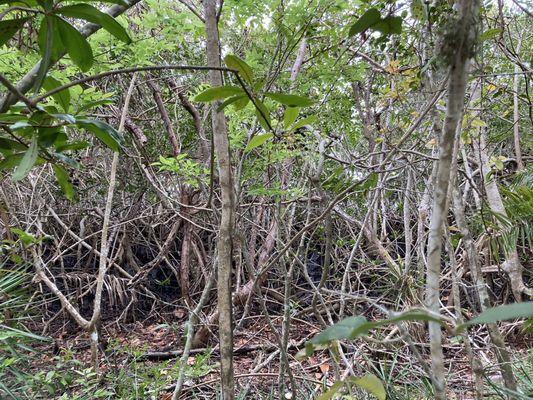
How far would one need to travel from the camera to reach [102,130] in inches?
Result: 34.0

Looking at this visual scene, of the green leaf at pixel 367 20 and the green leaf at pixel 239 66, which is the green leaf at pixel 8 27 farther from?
the green leaf at pixel 367 20

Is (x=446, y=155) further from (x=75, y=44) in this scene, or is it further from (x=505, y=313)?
(x=75, y=44)

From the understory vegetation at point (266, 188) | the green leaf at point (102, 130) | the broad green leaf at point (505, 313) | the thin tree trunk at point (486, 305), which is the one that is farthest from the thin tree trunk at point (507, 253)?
the broad green leaf at point (505, 313)

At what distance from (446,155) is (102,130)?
666mm

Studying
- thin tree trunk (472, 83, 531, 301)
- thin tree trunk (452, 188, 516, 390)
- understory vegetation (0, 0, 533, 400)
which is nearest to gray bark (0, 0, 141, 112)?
understory vegetation (0, 0, 533, 400)

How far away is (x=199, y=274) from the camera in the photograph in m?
3.78

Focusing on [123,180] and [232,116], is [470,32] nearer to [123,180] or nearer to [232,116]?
[232,116]

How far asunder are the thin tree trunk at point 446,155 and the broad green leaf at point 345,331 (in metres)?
0.17

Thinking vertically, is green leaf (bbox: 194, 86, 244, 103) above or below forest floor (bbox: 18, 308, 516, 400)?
above

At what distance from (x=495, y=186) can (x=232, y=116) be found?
1609 millimetres

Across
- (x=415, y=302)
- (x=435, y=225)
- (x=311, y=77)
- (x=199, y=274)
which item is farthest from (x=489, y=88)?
(x=199, y=274)

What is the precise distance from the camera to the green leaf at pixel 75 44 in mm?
802

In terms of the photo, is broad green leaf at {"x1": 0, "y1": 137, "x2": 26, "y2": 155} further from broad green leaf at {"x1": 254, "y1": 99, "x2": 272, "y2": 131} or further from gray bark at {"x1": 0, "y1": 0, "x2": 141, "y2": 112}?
broad green leaf at {"x1": 254, "y1": 99, "x2": 272, "y2": 131}

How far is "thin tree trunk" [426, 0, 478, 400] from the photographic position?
58cm
